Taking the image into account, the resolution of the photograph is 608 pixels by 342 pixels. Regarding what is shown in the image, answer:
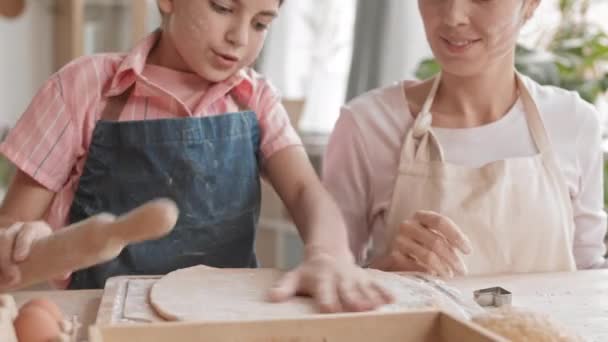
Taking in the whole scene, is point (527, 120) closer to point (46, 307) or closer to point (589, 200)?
point (589, 200)

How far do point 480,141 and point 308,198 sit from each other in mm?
382

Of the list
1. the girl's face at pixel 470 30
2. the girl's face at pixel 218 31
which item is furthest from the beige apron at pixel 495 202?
the girl's face at pixel 218 31

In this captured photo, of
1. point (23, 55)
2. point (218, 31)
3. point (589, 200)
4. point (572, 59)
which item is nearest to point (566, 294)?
point (589, 200)

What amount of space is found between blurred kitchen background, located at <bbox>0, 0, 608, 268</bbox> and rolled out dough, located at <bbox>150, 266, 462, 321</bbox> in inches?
76.3

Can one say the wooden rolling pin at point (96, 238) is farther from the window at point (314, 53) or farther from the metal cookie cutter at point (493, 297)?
the window at point (314, 53)

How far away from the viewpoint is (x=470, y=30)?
139 centimetres

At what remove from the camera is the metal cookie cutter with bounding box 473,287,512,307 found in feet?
3.57

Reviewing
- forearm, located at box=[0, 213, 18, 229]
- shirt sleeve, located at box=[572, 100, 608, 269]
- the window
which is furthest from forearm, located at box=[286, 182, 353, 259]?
the window

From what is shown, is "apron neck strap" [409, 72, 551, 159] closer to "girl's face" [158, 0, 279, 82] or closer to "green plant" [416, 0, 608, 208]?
"girl's face" [158, 0, 279, 82]

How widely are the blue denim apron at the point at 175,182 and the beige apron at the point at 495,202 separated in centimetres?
31

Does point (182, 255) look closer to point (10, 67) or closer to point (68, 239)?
point (68, 239)

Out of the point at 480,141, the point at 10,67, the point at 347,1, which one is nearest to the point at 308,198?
the point at 480,141

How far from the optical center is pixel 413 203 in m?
1.45

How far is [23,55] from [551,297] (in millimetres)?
2862
